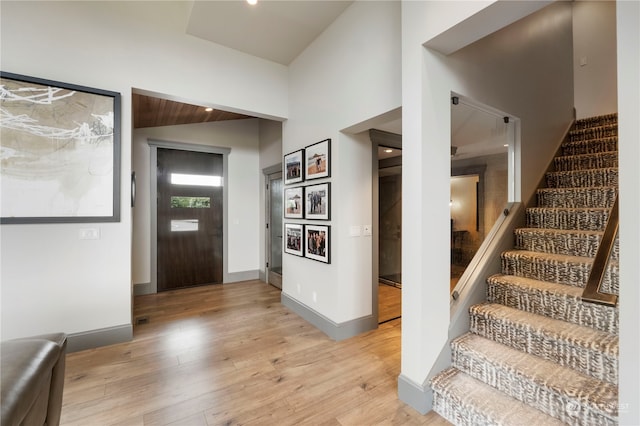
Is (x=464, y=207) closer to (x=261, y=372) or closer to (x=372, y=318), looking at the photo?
(x=372, y=318)

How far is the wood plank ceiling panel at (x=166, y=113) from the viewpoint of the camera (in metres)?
3.59

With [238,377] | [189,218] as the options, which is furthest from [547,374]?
[189,218]

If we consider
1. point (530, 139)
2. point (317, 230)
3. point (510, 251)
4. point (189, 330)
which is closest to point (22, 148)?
point (189, 330)

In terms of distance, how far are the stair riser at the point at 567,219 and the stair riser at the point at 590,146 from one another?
4.18 ft

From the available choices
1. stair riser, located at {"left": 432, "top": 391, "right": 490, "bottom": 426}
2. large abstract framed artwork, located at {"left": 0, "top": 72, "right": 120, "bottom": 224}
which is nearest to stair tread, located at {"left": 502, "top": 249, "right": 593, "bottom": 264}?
stair riser, located at {"left": 432, "top": 391, "right": 490, "bottom": 426}

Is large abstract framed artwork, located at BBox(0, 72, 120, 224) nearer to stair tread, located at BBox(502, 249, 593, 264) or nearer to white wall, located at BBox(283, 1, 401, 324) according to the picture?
white wall, located at BBox(283, 1, 401, 324)

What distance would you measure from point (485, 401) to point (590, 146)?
10.7 ft

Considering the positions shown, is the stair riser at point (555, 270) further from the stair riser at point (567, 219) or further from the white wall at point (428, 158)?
the white wall at point (428, 158)

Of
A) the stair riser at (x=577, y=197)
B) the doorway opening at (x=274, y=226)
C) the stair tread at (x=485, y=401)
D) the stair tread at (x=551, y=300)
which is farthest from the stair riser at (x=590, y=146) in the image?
the doorway opening at (x=274, y=226)

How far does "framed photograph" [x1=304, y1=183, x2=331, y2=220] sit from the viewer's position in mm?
3027

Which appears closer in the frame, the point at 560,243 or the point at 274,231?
the point at 560,243

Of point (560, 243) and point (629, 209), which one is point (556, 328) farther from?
point (629, 209)

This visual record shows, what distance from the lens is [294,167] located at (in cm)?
364

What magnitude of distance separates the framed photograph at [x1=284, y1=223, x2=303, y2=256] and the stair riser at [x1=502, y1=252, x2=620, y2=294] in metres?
2.23
